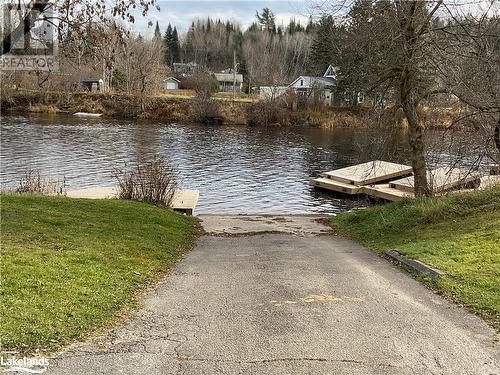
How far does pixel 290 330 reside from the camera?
18.3 feet

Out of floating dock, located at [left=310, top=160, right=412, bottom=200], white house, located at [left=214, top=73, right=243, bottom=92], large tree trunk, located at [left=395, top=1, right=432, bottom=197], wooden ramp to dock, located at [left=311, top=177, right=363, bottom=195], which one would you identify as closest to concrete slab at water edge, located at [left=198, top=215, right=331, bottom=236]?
large tree trunk, located at [left=395, top=1, right=432, bottom=197]

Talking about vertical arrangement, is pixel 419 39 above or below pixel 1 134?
above

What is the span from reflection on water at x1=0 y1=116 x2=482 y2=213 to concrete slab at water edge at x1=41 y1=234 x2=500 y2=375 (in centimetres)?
1154

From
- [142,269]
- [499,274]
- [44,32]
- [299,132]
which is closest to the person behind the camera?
[499,274]

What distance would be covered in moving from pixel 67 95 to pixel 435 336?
230 ft

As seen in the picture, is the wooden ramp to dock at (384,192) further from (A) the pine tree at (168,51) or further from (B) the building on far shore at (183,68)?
(A) the pine tree at (168,51)

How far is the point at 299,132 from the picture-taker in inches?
2237

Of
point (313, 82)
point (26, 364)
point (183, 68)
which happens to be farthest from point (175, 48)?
point (26, 364)

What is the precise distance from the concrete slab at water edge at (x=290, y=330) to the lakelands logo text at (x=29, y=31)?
466 centimetres

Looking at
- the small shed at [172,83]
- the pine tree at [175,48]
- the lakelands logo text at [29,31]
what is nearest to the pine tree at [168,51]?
the pine tree at [175,48]

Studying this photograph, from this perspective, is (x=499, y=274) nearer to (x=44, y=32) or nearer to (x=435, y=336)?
(x=435, y=336)

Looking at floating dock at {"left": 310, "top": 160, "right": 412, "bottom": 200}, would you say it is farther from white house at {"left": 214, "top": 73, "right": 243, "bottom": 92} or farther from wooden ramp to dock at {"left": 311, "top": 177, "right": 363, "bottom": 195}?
white house at {"left": 214, "top": 73, "right": 243, "bottom": 92}

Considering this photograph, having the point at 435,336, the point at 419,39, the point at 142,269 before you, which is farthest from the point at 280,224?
the point at 435,336

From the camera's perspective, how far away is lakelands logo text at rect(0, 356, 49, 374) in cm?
421
